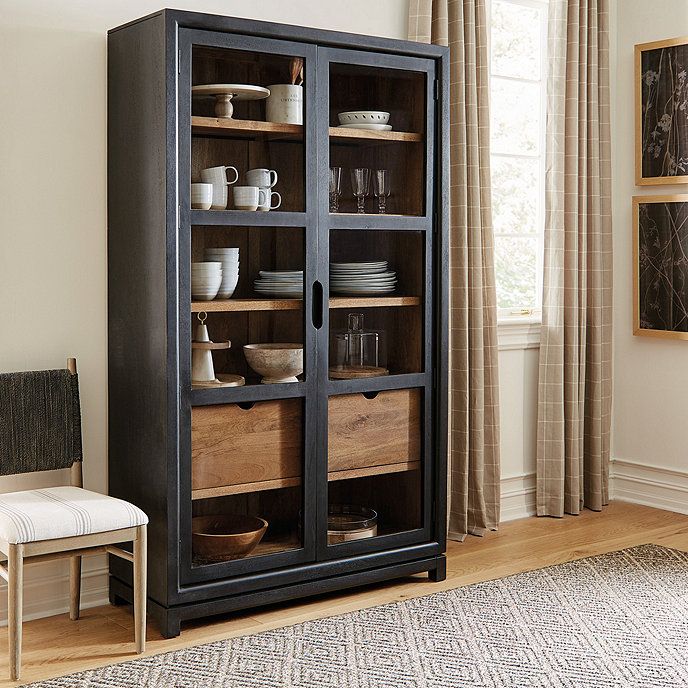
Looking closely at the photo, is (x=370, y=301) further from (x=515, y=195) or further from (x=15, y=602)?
(x=15, y=602)

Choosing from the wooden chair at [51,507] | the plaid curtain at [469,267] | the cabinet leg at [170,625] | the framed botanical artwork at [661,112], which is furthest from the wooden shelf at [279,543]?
the framed botanical artwork at [661,112]

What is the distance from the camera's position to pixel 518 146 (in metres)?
4.55

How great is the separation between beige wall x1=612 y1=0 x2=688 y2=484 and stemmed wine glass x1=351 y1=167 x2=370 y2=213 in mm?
1801

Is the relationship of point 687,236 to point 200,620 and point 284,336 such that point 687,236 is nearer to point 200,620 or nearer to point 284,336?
point 284,336

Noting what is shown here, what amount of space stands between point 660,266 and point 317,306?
202 centimetres

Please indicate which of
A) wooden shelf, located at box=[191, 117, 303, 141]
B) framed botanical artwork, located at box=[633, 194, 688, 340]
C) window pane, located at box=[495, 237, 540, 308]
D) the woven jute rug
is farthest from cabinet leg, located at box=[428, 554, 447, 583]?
framed botanical artwork, located at box=[633, 194, 688, 340]

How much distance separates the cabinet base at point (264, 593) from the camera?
10.2ft

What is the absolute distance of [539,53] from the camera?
4590 mm

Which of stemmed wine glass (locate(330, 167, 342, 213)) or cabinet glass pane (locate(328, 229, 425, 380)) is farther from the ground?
stemmed wine glass (locate(330, 167, 342, 213))

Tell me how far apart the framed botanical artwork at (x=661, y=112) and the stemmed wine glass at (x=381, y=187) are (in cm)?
169

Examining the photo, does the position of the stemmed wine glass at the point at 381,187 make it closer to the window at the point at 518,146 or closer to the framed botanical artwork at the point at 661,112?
the window at the point at 518,146

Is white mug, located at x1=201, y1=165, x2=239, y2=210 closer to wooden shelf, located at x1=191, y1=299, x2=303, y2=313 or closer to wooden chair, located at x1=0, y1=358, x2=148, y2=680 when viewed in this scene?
wooden shelf, located at x1=191, y1=299, x2=303, y2=313

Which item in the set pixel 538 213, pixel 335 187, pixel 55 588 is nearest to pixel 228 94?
pixel 335 187

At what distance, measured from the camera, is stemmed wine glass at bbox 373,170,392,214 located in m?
3.50
